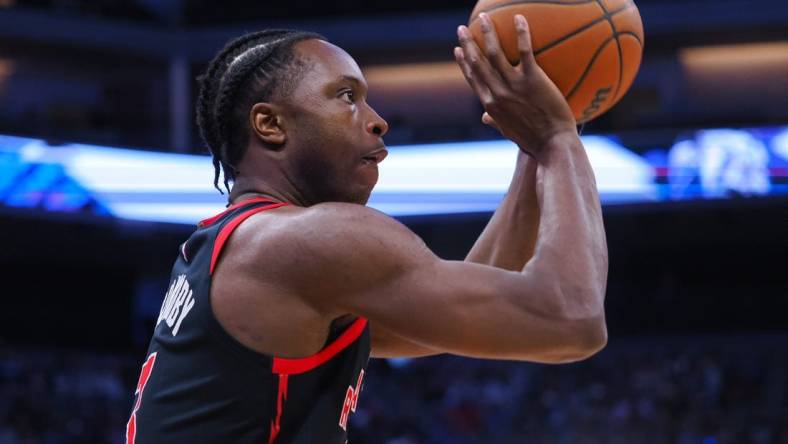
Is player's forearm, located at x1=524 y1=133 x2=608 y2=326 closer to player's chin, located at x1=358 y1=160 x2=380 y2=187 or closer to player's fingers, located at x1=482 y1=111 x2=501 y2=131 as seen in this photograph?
player's fingers, located at x1=482 y1=111 x2=501 y2=131

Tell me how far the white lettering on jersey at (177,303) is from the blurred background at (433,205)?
998cm

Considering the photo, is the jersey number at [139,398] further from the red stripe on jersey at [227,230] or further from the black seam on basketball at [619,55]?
the black seam on basketball at [619,55]

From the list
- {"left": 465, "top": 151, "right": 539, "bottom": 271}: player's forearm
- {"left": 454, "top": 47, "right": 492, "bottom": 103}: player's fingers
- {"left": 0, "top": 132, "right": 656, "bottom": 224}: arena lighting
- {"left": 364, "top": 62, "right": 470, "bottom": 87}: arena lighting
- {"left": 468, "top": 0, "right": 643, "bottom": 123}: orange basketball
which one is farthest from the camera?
{"left": 364, "top": 62, "right": 470, "bottom": 87}: arena lighting

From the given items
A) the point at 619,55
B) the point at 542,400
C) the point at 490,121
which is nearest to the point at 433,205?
the point at 542,400

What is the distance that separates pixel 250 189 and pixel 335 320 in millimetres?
344

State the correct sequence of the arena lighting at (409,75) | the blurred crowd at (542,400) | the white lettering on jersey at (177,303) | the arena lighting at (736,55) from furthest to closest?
the arena lighting at (409,75) < the arena lighting at (736,55) < the blurred crowd at (542,400) < the white lettering on jersey at (177,303)

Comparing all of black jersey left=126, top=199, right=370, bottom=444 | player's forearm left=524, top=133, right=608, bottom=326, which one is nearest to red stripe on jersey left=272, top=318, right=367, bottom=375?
black jersey left=126, top=199, right=370, bottom=444

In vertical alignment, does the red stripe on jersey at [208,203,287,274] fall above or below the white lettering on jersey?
above

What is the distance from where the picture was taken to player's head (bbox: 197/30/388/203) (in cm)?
214

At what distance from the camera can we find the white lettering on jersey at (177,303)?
80.5 inches

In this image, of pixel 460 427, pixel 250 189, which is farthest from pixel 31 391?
pixel 250 189

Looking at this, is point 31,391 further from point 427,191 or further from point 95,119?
point 427,191

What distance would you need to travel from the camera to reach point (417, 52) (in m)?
17.1

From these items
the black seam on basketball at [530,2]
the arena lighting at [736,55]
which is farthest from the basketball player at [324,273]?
the arena lighting at [736,55]
